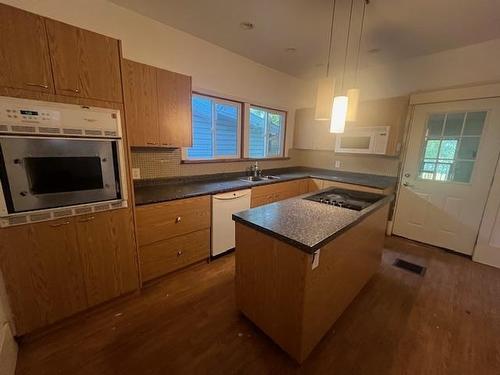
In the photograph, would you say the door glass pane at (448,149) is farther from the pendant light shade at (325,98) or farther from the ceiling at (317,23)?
the pendant light shade at (325,98)

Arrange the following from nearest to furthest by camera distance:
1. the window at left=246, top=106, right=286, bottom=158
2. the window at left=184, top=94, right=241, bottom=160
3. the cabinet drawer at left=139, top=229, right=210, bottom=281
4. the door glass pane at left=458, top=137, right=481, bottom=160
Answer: the cabinet drawer at left=139, top=229, right=210, bottom=281
the door glass pane at left=458, top=137, right=481, bottom=160
the window at left=184, top=94, right=241, bottom=160
the window at left=246, top=106, right=286, bottom=158

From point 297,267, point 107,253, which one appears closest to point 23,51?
point 107,253

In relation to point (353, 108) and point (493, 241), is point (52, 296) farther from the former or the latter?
point (493, 241)

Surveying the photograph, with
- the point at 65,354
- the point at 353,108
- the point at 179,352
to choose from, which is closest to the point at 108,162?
the point at 65,354

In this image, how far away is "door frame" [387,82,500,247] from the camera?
8.03ft

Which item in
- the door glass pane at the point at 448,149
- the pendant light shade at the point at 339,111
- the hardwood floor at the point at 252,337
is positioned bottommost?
the hardwood floor at the point at 252,337

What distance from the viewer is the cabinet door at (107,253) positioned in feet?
5.15

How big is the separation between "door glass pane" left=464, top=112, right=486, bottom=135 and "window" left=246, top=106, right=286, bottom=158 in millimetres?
2561

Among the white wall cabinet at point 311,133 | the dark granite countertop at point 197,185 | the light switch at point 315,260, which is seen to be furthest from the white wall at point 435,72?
the light switch at point 315,260

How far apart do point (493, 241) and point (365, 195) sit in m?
1.88

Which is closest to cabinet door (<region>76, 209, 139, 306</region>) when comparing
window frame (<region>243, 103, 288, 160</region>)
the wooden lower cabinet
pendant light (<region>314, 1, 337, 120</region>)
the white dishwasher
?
the wooden lower cabinet

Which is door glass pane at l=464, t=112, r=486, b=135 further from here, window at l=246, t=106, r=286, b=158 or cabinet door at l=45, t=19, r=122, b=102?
cabinet door at l=45, t=19, r=122, b=102

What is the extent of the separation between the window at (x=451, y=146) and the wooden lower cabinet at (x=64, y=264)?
12.3ft

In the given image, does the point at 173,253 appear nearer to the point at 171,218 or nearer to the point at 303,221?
the point at 171,218
